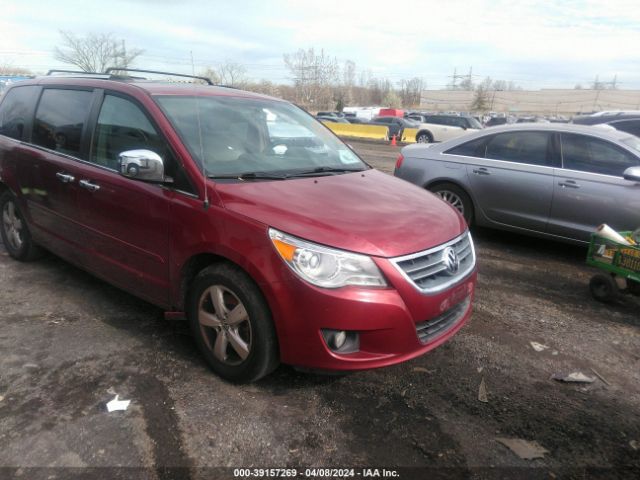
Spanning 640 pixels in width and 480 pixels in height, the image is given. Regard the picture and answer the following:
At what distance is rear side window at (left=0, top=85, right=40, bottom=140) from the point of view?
461cm

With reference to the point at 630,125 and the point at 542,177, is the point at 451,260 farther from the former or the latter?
the point at 630,125

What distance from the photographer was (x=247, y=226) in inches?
107

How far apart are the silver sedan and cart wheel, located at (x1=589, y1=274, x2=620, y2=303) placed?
3.36 ft

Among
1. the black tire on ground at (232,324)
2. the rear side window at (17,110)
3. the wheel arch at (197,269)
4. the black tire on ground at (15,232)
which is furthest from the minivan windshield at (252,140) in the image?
the black tire on ground at (15,232)

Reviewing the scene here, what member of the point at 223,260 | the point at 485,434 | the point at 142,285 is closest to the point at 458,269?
the point at 485,434

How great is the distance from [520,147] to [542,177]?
0.54 metres

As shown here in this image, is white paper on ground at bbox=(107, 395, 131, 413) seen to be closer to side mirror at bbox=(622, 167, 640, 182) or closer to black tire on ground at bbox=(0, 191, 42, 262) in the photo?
black tire on ground at bbox=(0, 191, 42, 262)

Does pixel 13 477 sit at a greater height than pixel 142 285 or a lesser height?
lesser

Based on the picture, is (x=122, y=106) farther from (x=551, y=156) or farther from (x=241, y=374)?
(x=551, y=156)

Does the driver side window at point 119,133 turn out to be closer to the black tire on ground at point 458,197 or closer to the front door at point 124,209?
the front door at point 124,209

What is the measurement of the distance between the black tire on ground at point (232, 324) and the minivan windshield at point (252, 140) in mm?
688

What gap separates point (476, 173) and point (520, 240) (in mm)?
1145

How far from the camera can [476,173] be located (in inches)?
244

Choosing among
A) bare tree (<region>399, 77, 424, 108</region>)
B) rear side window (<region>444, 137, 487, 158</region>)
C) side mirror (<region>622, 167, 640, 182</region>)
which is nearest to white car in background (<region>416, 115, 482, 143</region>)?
rear side window (<region>444, 137, 487, 158</region>)
